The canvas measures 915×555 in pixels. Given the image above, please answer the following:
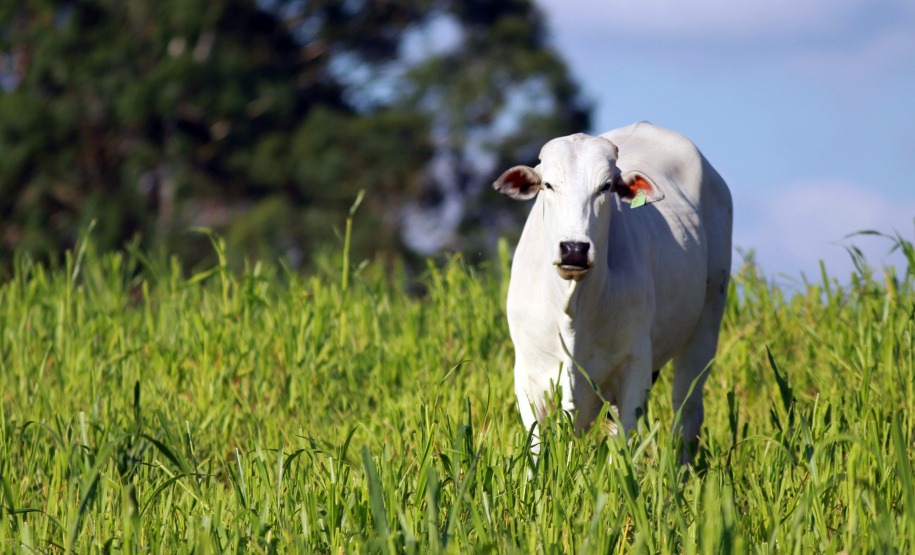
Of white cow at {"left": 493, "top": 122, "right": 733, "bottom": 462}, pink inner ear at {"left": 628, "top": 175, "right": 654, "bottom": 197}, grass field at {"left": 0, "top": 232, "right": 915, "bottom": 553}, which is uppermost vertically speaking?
pink inner ear at {"left": 628, "top": 175, "right": 654, "bottom": 197}

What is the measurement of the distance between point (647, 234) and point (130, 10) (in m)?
16.9

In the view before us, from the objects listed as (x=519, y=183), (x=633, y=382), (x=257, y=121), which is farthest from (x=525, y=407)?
(x=257, y=121)

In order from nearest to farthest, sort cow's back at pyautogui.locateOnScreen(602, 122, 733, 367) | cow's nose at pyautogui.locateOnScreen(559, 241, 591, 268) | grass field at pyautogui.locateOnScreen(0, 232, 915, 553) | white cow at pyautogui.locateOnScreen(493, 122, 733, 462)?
grass field at pyautogui.locateOnScreen(0, 232, 915, 553)
cow's nose at pyautogui.locateOnScreen(559, 241, 591, 268)
white cow at pyautogui.locateOnScreen(493, 122, 733, 462)
cow's back at pyautogui.locateOnScreen(602, 122, 733, 367)

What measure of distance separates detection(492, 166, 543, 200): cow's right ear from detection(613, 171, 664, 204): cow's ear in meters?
0.26

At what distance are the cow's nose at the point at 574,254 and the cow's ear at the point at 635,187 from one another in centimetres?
43

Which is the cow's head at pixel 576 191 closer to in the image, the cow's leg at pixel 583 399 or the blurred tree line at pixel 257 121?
the cow's leg at pixel 583 399

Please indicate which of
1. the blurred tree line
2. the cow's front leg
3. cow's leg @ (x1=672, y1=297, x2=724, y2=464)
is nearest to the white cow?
the cow's front leg

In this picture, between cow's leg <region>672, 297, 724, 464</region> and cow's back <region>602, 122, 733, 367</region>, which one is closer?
cow's back <region>602, 122, 733, 367</region>

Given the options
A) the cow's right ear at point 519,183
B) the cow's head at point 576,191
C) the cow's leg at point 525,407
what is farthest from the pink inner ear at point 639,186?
the cow's leg at point 525,407

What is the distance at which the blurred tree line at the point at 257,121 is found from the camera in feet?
61.5

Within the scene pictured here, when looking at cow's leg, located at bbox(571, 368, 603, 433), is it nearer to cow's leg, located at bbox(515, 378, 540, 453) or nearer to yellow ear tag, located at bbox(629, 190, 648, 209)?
cow's leg, located at bbox(515, 378, 540, 453)

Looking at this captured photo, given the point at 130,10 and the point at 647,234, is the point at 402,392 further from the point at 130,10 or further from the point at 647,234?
the point at 130,10

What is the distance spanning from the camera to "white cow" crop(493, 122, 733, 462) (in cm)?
371

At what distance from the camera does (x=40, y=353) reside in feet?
18.0
